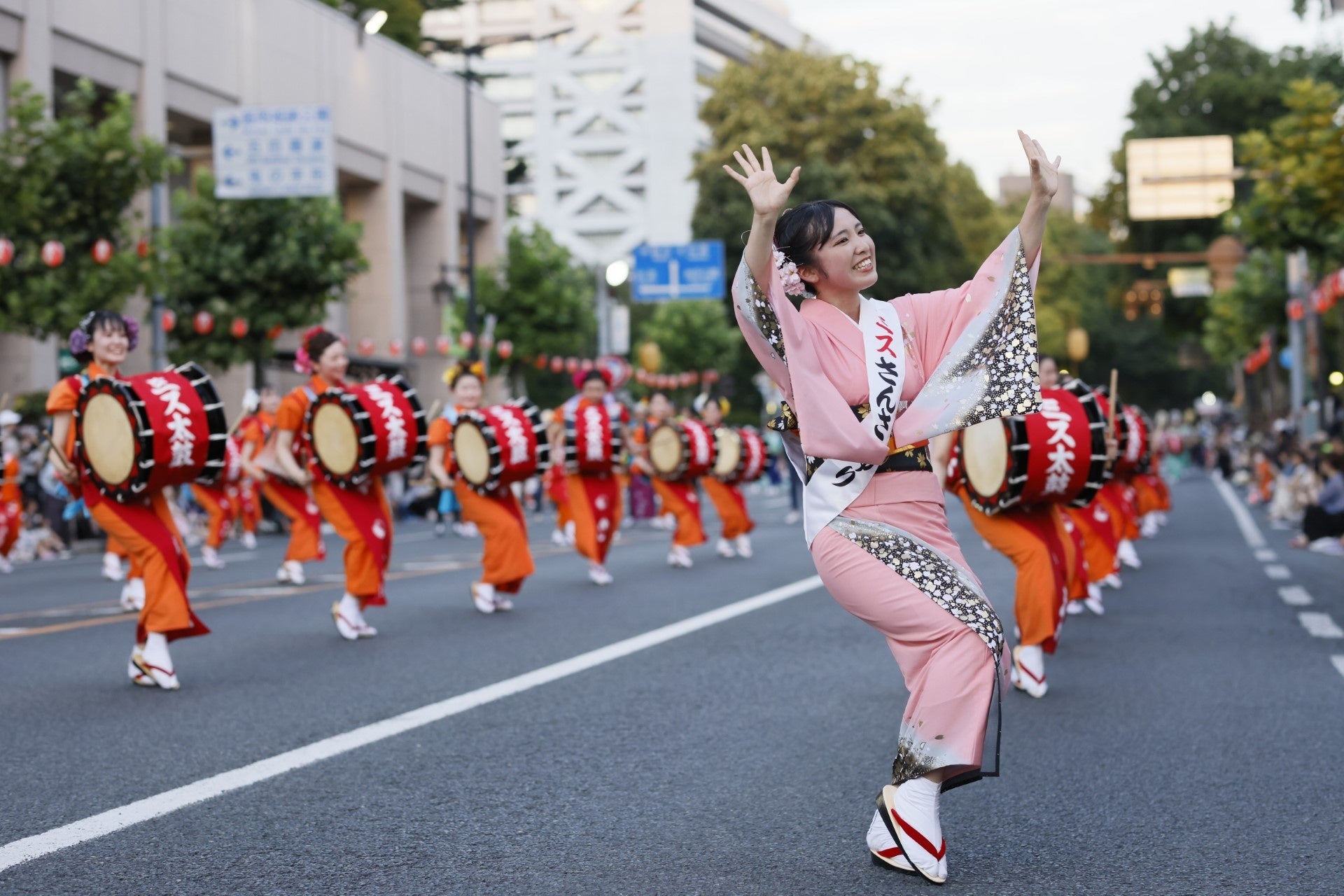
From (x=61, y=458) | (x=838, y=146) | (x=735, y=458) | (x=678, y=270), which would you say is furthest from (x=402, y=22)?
(x=61, y=458)

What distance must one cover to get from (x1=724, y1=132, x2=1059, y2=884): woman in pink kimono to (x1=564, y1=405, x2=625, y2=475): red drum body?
9.60 m

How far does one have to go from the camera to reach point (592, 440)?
14.6 meters

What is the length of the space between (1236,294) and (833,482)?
4723 cm

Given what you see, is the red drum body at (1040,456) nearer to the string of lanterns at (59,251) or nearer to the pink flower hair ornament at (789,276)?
the pink flower hair ornament at (789,276)

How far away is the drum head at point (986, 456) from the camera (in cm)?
825

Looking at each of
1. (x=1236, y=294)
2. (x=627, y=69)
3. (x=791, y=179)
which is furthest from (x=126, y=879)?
(x=627, y=69)

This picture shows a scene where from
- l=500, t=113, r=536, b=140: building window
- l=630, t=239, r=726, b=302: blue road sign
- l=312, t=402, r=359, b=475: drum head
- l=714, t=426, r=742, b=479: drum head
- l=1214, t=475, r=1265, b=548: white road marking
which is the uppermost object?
l=500, t=113, r=536, b=140: building window

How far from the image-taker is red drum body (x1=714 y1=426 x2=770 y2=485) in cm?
1898

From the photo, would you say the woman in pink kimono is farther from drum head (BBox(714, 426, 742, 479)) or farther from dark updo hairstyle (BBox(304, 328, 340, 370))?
drum head (BBox(714, 426, 742, 479))

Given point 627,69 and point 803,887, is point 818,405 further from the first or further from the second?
point 627,69

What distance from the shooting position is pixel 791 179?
4.43 m

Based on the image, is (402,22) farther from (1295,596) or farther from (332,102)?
(1295,596)

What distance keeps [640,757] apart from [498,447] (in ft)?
19.7

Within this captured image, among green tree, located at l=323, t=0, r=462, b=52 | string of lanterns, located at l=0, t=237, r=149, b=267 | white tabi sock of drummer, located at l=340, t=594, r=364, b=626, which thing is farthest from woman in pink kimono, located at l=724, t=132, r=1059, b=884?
green tree, located at l=323, t=0, r=462, b=52
